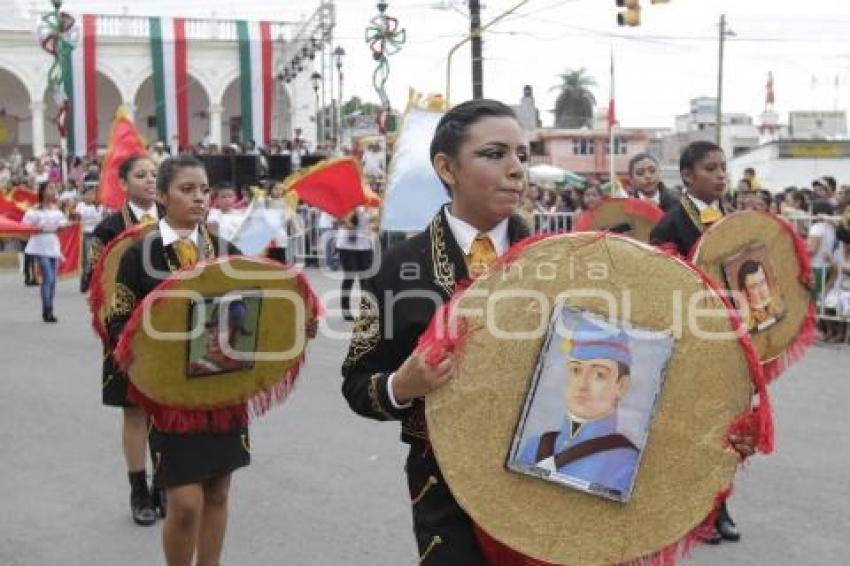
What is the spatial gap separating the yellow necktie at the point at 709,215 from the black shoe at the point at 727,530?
1.40m

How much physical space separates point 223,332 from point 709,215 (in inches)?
94.2

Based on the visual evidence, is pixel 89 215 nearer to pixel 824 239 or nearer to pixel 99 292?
pixel 824 239

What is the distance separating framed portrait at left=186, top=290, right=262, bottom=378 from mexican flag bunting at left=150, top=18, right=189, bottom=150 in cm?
3577

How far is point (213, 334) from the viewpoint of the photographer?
3859 millimetres

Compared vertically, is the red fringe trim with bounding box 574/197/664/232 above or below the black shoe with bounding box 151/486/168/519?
above

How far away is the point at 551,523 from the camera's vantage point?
2164 millimetres

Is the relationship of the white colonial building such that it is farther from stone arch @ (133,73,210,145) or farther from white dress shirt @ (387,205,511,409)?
white dress shirt @ (387,205,511,409)

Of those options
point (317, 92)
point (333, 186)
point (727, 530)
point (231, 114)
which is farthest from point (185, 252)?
point (231, 114)

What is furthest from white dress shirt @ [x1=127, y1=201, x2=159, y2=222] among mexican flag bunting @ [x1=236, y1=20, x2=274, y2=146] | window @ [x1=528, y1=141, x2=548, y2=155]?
window @ [x1=528, y1=141, x2=548, y2=155]

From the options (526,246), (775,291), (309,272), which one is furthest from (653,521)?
(309,272)

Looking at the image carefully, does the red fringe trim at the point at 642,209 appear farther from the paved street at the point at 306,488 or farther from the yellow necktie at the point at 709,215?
the paved street at the point at 306,488

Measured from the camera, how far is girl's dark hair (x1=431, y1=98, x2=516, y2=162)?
265cm

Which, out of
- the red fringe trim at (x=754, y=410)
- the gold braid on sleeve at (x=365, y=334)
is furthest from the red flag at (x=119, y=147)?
the red fringe trim at (x=754, y=410)

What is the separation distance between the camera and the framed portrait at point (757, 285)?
4371 mm
